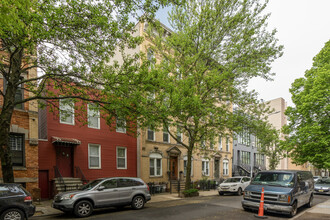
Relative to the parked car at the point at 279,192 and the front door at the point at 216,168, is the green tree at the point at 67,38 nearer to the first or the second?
the parked car at the point at 279,192

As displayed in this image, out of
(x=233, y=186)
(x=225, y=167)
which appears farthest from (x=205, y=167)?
(x=233, y=186)

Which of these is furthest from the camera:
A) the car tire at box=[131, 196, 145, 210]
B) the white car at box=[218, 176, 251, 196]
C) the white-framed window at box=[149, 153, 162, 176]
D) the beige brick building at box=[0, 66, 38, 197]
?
the white-framed window at box=[149, 153, 162, 176]

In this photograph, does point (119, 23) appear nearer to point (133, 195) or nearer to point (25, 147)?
point (133, 195)

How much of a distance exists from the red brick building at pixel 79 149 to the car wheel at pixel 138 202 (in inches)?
153

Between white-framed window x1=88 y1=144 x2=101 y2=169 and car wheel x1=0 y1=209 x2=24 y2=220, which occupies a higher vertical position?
white-framed window x1=88 y1=144 x2=101 y2=169

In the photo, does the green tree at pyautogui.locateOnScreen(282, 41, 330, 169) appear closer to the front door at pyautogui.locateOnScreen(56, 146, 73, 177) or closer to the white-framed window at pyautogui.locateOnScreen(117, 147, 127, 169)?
the white-framed window at pyautogui.locateOnScreen(117, 147, 127, 169)

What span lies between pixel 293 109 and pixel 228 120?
10.3m

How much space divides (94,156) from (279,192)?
12.7 metres

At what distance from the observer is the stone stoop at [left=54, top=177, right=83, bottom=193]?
1458 cm

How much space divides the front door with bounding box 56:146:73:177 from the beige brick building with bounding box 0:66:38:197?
6.21 feet

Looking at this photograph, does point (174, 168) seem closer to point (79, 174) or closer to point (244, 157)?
point (79, 174)

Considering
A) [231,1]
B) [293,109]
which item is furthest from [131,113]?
[293,109]

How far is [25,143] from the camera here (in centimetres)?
1381

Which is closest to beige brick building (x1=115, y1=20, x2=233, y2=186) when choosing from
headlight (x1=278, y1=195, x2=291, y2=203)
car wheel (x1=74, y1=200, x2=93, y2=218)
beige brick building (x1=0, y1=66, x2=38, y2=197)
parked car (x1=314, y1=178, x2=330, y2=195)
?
beige brick building (x1=0, y1=66, x2=38, y2=197)
